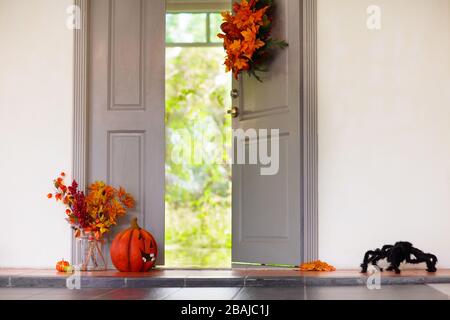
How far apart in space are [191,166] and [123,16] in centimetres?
574

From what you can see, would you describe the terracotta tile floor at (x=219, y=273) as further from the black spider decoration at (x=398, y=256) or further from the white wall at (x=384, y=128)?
the white wall at (x=384, y=128)

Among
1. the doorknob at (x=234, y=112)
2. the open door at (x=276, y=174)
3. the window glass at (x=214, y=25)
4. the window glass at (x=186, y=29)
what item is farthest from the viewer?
the window glass at (x=186, y=29)

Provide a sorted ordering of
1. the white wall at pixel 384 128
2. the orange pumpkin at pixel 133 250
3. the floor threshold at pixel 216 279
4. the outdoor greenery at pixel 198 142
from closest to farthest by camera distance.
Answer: the floor threshold at pixel 216 279
the orange pumpkin at pixel 133 250
the white wall at pixel 384 128
the outdoor greenery at pixel 198 142

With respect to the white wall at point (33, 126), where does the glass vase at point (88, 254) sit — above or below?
below

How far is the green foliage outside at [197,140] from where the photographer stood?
442 inches

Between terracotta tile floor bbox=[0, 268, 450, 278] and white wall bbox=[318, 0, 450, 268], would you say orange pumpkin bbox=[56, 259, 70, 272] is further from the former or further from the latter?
white wall bbox=[318, 0, 450, 268]

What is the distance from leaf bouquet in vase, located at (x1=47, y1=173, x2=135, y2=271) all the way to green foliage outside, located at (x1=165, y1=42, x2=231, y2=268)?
510 centimetres

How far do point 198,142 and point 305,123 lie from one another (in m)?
5.18

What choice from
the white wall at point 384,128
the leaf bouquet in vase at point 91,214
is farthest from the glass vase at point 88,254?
the white wall at point 384,128

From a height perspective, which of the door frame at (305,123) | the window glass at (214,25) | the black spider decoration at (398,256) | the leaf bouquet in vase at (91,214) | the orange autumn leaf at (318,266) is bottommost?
the orange autumn leaf at (318,266)

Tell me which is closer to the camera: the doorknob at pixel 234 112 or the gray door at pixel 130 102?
the gray door at pixel 130 102

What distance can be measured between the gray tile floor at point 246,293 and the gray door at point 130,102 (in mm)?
1370

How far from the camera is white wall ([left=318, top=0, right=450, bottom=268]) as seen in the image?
572cm

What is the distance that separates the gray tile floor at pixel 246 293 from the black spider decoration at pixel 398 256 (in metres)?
0.52
